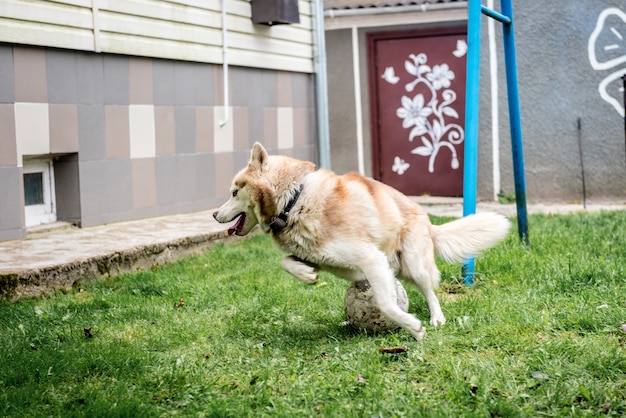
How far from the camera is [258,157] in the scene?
5.45 meters

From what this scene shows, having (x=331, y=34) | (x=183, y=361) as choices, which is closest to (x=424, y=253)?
(x=183, y=361)

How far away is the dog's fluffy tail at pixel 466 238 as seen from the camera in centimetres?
608

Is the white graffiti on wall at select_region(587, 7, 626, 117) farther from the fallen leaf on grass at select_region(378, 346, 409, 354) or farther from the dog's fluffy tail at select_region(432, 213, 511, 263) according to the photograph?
the fallen leaf on grass at select_region(378, 346, 409, 354)

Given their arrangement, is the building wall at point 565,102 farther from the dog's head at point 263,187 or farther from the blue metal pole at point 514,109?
the dog's head at point 263,187

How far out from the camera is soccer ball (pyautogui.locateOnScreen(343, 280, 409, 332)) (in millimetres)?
5512

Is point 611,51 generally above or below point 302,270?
above

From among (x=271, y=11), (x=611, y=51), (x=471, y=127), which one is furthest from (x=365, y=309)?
(x=611, y=51)

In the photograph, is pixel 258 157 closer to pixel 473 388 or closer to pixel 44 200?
pixel 473 388

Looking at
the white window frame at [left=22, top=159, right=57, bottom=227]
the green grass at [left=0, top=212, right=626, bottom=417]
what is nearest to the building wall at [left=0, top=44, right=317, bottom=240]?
the white window frame at [left=22, top=159, right=57, bottom=227]

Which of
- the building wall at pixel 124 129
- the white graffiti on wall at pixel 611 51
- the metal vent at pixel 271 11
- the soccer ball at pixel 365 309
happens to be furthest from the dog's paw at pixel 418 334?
the white graffiti on wall at pixel 611 51

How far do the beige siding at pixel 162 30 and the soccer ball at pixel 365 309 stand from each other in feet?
14.6

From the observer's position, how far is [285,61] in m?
12.7

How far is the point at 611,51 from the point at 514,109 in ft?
17.7

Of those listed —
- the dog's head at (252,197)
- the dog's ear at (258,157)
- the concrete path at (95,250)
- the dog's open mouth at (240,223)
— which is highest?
the dog's ear at (258,157)
